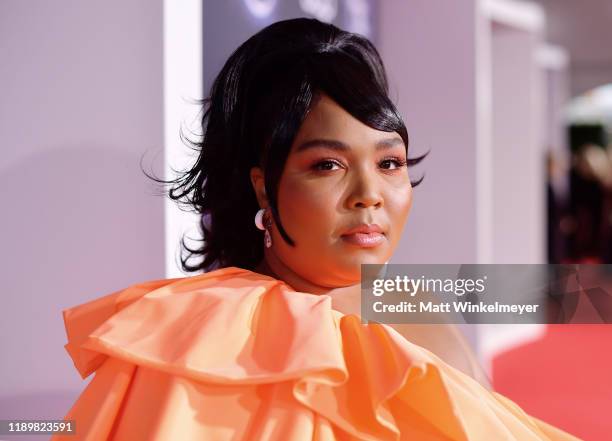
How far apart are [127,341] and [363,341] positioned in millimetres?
283

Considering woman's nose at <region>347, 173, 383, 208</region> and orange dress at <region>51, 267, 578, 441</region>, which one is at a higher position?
woman's nose at <region>347, 173, 383, 208</region>

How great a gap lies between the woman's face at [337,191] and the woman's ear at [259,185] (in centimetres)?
5

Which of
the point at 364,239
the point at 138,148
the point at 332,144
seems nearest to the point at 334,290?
the point at 364,239

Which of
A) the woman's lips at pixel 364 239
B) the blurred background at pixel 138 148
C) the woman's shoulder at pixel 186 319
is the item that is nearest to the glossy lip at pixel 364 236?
the woman's lips at pixel 364 239

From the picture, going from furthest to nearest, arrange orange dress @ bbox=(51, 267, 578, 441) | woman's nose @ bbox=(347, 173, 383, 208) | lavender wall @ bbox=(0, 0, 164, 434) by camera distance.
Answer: lavender wall @ bbox=(0, 0, 164, 434), woman's nose @ bbox=(347, 173, 383, 208), orange dress @ bbox=(51, 267, 578, 441)

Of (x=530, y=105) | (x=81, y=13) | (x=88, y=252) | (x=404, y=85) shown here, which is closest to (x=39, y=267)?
(x=88, y=252)

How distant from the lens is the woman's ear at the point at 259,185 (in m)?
1.12

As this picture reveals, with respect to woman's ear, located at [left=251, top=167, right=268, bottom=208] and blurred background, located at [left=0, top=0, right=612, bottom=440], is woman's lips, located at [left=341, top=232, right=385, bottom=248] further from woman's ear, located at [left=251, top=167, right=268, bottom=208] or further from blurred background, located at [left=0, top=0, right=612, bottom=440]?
blurred background, located at [left=0, top=0, right=612, bottom=440]

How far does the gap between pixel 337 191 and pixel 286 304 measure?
0.18 metres

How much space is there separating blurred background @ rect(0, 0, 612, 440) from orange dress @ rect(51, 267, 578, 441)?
492 millimetres

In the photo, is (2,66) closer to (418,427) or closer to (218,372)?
(218,372)

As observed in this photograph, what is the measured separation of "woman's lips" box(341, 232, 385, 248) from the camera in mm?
1056

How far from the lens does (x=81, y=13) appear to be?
1.44 meters

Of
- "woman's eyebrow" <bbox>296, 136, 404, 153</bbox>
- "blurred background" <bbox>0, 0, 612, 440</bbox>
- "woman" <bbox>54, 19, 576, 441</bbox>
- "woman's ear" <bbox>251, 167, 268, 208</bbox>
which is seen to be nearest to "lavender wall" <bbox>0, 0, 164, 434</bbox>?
"blurred background" <bbox>0, 0, 612, 440</bbox>
